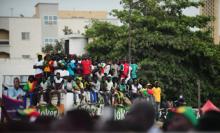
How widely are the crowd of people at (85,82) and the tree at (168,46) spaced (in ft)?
33.4

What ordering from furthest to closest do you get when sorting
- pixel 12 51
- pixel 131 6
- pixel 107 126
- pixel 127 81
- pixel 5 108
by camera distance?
pixel 12 51 < pixel 131 6 < pixel 127 81 < pixel 5 108 < pixel 107 126

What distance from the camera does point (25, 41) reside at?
216 feet

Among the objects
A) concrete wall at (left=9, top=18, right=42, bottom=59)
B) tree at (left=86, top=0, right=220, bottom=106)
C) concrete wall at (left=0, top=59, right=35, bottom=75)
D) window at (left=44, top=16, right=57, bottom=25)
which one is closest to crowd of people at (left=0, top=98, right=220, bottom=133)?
tree at (left=86, top=0, right=220, bottom=106)

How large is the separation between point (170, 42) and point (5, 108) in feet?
67.0

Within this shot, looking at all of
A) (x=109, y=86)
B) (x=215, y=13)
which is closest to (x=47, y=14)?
(x=215, y=13)

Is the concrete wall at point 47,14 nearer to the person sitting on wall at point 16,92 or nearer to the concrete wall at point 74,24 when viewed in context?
the concrete wall at point 74,24

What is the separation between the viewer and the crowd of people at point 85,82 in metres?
21.3

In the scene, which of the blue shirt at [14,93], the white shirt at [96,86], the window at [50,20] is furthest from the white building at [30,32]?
the blue shirt at [14,93]

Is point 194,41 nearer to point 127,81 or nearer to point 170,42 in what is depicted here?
point 170,42

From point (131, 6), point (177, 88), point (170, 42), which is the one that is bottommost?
point (177, 88)

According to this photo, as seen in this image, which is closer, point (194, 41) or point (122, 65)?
point (122, 65)

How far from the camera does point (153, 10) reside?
37.8 meters

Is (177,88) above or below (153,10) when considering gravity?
below

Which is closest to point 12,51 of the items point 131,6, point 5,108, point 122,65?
point 131,6
